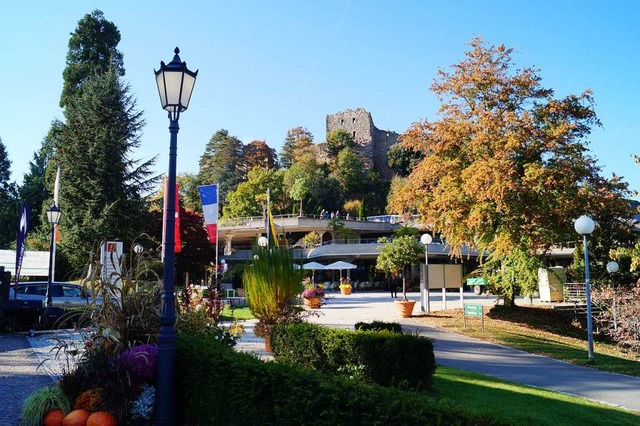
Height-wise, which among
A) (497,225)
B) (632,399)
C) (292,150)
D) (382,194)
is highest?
(292,150)

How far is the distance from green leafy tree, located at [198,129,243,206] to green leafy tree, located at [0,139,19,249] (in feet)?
81.6

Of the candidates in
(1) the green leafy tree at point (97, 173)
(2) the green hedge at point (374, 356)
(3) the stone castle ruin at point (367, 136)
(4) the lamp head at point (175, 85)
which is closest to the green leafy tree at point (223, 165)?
(3) the stone castle ruin at point (367, 136)

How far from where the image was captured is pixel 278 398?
4082 mm

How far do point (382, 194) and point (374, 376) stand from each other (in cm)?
7162

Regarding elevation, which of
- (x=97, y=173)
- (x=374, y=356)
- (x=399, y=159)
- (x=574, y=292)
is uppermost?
(x=399, y=159)

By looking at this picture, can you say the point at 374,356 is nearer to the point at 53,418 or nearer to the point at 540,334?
the point at 53,418

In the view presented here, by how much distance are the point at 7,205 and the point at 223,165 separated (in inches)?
1288

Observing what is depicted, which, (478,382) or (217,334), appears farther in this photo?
(478,382)

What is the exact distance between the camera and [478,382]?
8367 millimetres

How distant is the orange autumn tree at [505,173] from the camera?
15992 mm

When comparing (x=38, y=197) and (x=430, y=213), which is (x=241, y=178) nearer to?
(x=38, y=197)

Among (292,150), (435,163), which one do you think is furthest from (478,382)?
(292,150)

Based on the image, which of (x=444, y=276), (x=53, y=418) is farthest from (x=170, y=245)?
(x=444, y=276)

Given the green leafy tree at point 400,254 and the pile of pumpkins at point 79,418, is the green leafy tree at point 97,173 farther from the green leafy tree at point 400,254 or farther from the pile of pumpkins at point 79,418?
the pile of pumpkins at point 79,418
